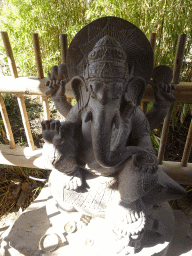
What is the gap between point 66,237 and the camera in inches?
48.9

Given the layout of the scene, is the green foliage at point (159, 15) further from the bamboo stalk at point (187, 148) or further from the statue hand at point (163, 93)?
the statue hand at point (163, 93)

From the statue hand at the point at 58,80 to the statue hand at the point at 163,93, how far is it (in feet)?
1.50

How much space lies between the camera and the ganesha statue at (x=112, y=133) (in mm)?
743

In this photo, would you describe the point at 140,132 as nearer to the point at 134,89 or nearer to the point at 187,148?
the point at 134,89

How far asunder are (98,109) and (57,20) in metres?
2.10

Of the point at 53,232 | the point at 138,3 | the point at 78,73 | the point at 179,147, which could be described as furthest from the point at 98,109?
the point at 179,147

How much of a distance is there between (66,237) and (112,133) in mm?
787

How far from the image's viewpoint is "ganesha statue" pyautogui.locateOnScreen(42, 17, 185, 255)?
0.74 metres

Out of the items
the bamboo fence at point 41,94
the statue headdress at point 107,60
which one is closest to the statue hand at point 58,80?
the bamboo fence at point 41,94

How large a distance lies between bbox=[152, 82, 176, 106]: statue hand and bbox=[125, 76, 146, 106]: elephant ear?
0.17 metres

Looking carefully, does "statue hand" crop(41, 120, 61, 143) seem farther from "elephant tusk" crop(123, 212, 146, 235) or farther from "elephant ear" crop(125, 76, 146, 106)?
"elephant tusk" crop(123, 212, 146, 235)

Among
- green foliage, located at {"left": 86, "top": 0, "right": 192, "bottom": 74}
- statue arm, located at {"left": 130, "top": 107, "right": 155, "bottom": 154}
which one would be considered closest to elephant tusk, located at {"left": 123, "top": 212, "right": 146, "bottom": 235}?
statue arm, located at {"left": 130, "top": 107, "right": 155, "bottom": 154}

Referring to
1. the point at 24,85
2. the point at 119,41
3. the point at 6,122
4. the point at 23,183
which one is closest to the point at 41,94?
the point at 24,85

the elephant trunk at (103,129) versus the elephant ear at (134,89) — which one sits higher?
the elephant ear at (134,89)
